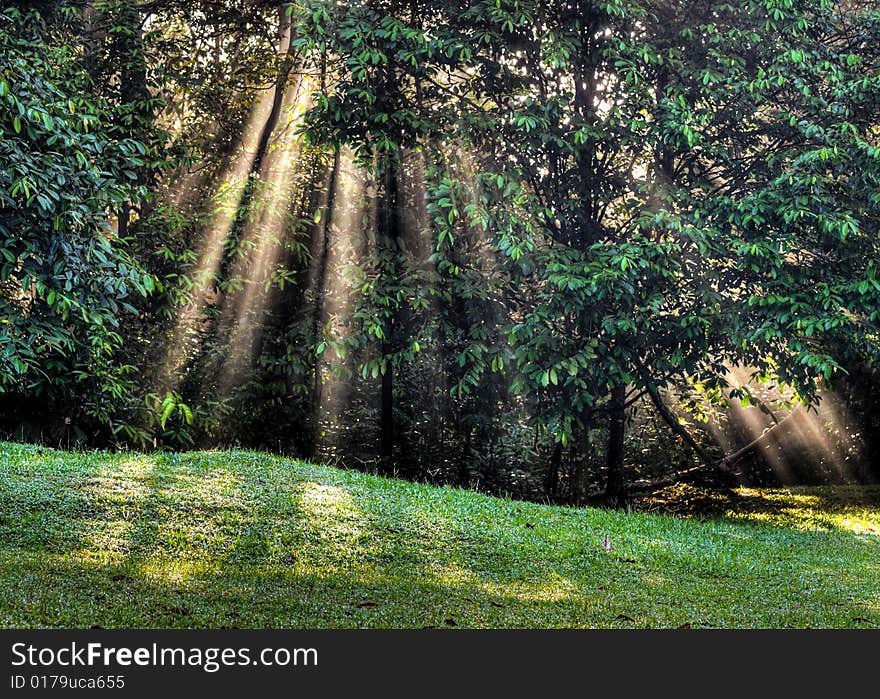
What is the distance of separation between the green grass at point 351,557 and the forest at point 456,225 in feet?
1.57

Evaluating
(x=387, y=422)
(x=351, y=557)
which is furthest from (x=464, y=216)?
(x=351, y=557)

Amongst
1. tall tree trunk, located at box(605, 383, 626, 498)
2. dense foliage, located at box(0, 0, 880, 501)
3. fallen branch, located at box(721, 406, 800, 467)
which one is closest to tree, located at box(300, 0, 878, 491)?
dense foliage, located at box(0, 0, 880, 501)

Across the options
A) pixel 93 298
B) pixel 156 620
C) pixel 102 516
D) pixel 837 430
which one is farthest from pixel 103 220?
pixel 837 430

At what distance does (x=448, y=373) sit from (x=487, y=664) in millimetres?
9136

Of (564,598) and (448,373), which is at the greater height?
(448,373)

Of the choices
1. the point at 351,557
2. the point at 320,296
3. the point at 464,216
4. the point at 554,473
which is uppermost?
the point at 464,216

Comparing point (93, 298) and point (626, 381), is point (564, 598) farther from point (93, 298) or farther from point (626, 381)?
point (626, 381)

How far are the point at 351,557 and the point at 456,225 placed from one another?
5722 mm

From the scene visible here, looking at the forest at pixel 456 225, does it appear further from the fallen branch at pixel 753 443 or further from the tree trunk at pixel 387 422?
the fallen branch at pixel 753 443

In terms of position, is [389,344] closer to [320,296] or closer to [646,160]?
[320,296]

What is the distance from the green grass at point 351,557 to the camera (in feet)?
21.3

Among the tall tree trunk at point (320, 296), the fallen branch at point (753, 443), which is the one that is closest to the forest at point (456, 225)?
the tall tree trunk at point (320, 296)

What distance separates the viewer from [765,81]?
35.8 feet

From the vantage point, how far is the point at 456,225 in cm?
1250
